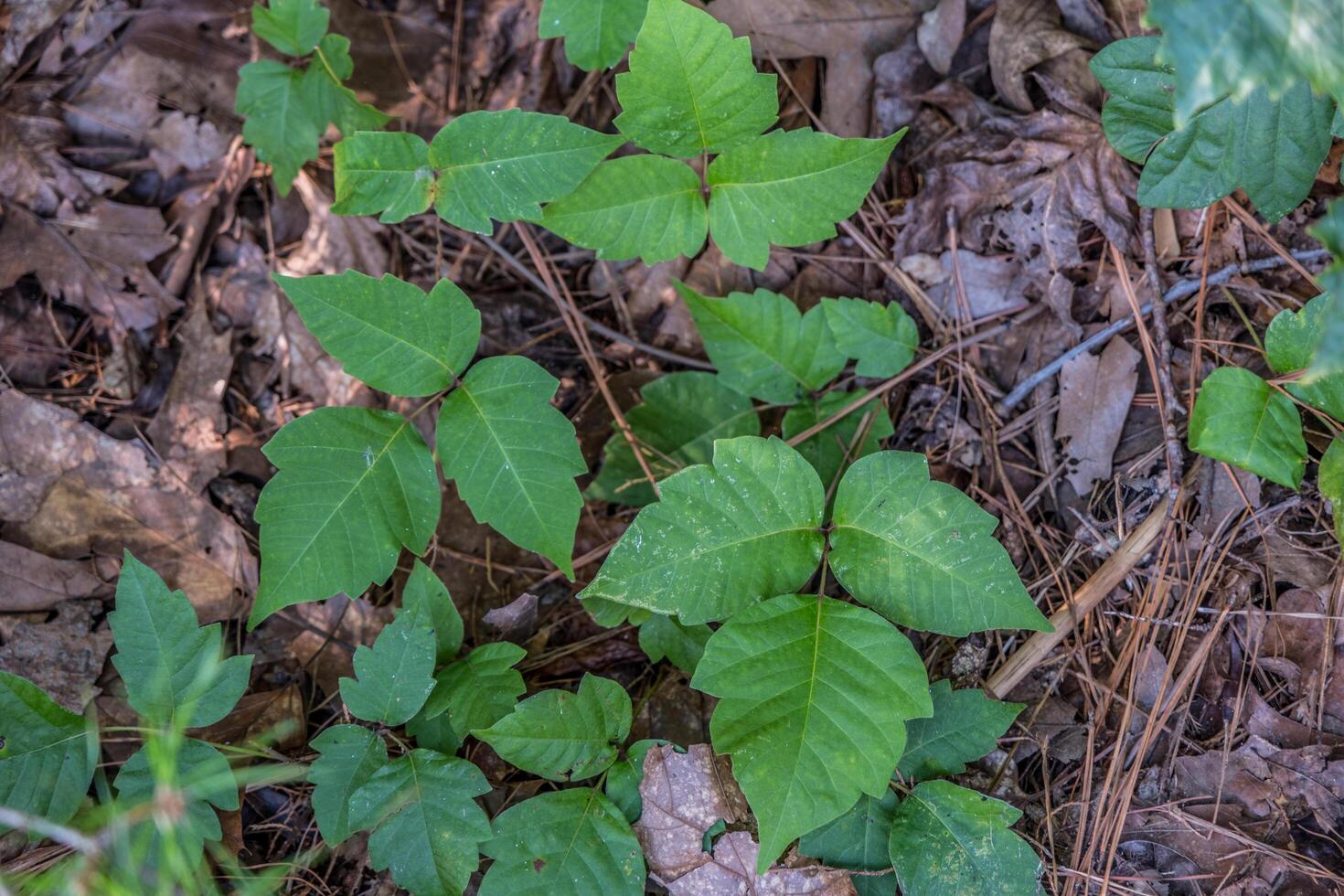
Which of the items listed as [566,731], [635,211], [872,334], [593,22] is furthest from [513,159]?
[566,731]

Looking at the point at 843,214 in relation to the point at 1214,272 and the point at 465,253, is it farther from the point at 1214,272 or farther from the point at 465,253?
the point at 465,253

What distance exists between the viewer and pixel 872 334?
228 centimetres

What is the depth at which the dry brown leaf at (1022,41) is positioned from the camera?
7.48ft

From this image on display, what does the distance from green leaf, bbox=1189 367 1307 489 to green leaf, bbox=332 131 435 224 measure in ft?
6.21

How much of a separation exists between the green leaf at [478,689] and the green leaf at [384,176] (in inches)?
43.4

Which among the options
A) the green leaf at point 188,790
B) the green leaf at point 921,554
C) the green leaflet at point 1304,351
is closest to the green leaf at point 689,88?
the green leaf at point 921,554

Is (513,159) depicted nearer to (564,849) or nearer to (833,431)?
(833,431)

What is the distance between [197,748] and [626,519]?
1.18 metres

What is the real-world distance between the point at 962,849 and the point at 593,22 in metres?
2.18

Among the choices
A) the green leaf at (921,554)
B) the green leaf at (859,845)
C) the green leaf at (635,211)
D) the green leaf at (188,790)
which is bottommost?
the green leaf at (859,845)

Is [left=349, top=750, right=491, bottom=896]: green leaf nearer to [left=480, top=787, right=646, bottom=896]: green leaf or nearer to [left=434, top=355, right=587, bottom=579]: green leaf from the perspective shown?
[left=480, top=787, right=646, bottom=896]: green leaf

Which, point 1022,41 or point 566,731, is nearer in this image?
point 566,731

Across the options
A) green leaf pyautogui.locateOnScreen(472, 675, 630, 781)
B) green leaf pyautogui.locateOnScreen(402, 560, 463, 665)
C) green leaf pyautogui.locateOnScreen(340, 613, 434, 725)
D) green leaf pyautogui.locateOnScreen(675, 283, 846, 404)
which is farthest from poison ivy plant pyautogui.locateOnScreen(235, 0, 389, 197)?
green leaf pyautogui.locateOnScreen(472, 675, 630, 781)

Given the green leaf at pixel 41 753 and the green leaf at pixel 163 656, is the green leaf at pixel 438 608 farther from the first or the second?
the green leaf at pixel 41 753
